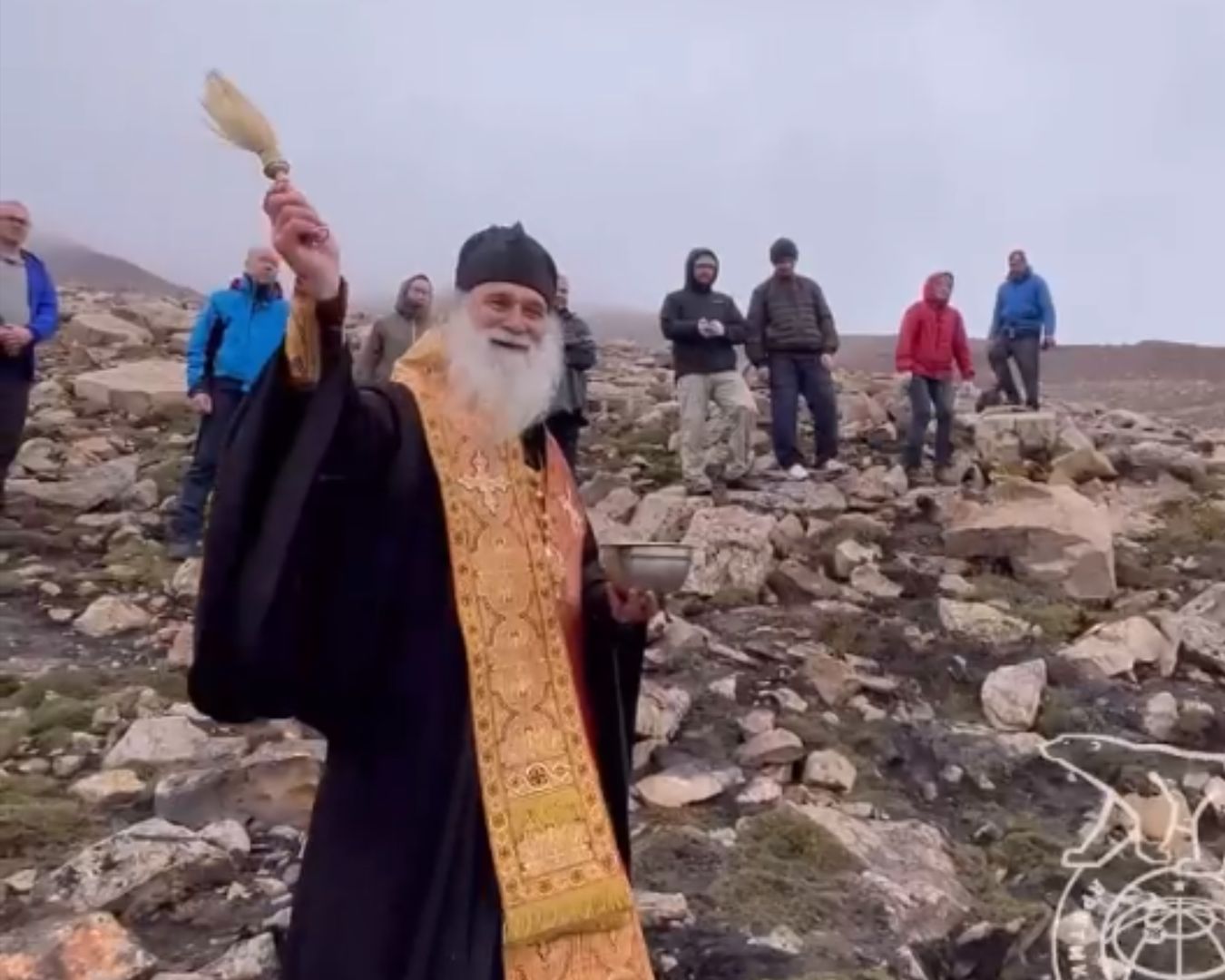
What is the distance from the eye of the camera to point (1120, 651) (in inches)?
269

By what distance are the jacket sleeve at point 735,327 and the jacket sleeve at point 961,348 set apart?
5.89 feet

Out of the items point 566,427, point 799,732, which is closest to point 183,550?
point 566,427

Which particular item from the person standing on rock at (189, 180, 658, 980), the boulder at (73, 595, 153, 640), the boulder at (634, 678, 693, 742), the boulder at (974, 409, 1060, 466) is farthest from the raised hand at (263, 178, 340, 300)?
the boulder at (974, 409, 1060, 466)

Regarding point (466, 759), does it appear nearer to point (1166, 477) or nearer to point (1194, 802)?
point (1194, 802)

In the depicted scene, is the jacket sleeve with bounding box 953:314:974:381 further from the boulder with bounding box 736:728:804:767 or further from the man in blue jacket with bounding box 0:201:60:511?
the man in blue jacket with bounding box 0:201:60:511

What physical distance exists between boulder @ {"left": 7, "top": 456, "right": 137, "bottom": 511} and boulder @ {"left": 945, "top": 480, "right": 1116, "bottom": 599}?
542cm

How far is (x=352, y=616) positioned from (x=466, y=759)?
1.23 ft

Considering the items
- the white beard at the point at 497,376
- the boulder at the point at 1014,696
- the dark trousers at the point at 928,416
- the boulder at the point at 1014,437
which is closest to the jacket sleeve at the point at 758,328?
the dark trousers at the point at 928,416

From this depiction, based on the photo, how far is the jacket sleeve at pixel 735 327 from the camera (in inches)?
355

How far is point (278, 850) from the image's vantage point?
4633mm

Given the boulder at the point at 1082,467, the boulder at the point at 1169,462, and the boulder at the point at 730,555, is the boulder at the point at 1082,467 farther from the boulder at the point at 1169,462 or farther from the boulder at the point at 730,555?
the boulder at the point at 730,555

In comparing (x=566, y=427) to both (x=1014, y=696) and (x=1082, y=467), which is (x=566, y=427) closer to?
(x=1014, y=696)

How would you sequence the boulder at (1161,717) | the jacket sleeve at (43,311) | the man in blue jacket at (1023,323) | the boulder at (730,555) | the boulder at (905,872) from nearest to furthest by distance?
the boulder at (905,872), the boulder at (1161,717), the jacket sleeve at (43,311), the boulder at (730,555), the man in blue jacket at (1023,323)

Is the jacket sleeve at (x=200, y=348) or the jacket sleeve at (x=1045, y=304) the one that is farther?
the jacket sleeve at (x=1045, y=304)
